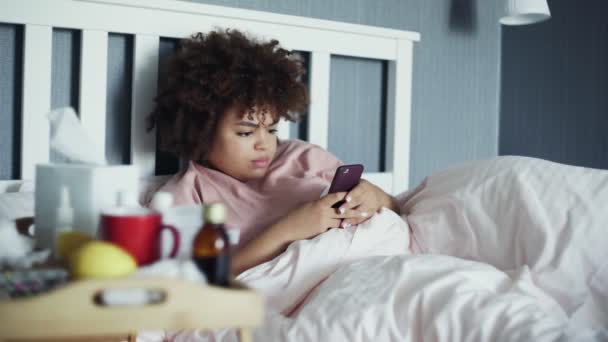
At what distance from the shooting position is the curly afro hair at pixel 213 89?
1.32 m

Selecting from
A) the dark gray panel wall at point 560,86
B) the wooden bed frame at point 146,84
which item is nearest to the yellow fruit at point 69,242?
the wooden bed frame at point 146,84

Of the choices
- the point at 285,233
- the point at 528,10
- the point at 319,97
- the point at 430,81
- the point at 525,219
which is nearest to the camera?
the point at 525,219

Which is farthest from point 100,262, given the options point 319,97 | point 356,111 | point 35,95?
point 356,111

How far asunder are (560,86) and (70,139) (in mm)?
1650

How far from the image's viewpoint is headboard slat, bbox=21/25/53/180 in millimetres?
1302

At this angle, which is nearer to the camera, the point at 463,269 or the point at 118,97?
the point at 463,269

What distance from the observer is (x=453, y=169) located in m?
1.37

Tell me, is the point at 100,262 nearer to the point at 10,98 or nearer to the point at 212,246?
the point at 212,246

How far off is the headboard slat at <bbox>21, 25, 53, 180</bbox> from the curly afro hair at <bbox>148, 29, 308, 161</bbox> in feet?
0.73

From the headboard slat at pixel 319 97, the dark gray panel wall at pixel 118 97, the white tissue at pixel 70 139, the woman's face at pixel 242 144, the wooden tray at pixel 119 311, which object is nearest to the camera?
the wooden tray at pixel 119 311

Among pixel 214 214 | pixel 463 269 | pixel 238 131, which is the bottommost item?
pixel 463 269

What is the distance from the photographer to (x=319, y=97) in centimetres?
168

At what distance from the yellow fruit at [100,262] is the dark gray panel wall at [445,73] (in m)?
1.17

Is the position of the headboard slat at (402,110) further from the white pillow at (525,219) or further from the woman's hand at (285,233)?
the woman's hand at (285,233)
